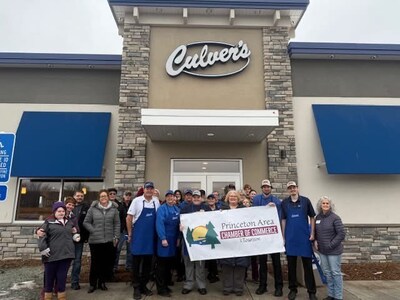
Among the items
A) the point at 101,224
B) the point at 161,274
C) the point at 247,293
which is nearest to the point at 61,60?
the point at 101,224

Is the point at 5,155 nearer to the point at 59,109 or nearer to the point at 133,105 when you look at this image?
the point at 133,105

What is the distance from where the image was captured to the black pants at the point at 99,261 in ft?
20.2

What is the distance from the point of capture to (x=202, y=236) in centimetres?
616

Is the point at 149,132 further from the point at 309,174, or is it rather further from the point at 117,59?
the point at 309,174

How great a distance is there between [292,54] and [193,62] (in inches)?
131

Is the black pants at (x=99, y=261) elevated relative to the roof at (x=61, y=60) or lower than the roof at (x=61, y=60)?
lower

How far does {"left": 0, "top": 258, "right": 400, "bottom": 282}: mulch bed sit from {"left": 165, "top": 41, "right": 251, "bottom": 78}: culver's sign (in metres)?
6.18

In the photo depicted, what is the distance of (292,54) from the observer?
1065 centimetres

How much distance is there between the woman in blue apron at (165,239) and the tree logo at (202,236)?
270mm

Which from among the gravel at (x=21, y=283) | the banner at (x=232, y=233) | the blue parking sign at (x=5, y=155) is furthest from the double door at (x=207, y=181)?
the blue parking sign at (x=5, y=155)

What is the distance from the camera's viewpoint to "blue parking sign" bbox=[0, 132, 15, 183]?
566 centimetres

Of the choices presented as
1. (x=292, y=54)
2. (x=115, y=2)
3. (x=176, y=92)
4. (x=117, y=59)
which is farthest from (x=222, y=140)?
Answer: (x=115, y=2)

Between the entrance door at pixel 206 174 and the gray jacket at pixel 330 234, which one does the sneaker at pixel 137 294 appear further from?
the entrance door at pixel 206 174

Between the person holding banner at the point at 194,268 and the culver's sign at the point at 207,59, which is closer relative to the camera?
the person holding banner at the point at 194,268
